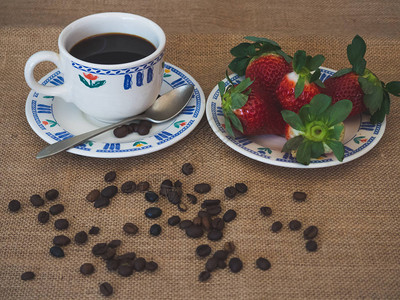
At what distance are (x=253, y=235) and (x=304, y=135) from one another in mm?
249

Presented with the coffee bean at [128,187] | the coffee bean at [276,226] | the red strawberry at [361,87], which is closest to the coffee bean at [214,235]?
the coffee bean at [276,226]

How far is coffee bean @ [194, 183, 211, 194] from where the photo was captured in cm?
120

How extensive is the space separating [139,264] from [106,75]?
0.45m

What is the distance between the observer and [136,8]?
7.03 ft

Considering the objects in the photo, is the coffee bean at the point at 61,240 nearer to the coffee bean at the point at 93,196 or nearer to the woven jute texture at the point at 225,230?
the woven jute texture at the point at 225,230

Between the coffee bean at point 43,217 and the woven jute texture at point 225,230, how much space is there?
12 millimetres

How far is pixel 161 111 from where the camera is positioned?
1.35 meters

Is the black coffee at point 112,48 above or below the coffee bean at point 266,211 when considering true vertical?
above

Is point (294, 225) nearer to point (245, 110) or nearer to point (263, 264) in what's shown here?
point (263, 264)

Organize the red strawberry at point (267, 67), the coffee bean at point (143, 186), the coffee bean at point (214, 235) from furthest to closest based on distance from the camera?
the red strawberry at point (267, 67) < the coffee bean at point (143, 186) < the coffee bean at point (214, 235)

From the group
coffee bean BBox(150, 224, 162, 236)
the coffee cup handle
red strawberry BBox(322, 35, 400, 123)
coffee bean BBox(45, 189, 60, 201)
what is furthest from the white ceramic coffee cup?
red strawberry BBox(322, 35, 400, 123)

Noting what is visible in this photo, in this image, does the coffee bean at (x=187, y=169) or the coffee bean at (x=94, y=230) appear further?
the coffee bean at (x=187, y=169)

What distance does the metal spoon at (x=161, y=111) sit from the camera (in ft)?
4.03

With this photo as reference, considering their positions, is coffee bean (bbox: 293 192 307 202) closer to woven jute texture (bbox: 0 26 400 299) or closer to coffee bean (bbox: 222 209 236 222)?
woven jute texture (bbox: 0 26 400 299)
